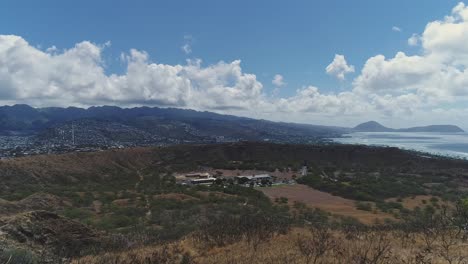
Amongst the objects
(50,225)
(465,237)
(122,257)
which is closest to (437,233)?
→ (465,237)

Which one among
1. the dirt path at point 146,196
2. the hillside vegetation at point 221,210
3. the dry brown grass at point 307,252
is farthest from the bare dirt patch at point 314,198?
the dry brown grass at point 307,252

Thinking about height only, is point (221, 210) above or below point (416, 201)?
above

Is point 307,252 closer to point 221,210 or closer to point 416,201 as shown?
point 221,210

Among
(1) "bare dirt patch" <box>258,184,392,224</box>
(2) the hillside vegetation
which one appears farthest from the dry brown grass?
(1) "bare dirt patch" <box>258,184,392,224</box>

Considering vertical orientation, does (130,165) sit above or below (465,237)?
below

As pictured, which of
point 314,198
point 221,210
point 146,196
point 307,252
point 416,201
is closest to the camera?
point 307,252

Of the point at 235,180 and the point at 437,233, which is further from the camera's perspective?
the point at 235,180

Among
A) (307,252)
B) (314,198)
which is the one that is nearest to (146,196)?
(314,198)

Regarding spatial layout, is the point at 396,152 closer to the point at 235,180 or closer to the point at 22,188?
the point at 235,180

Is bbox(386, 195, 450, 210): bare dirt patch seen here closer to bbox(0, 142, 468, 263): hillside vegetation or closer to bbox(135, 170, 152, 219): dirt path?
bbox(0, 142, 468, 263): hillside vegetation
